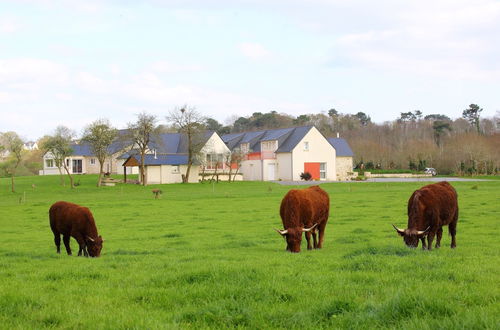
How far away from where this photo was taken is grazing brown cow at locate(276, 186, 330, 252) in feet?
46.7

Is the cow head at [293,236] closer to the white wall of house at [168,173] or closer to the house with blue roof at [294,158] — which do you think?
the white wall of house at [168,173]

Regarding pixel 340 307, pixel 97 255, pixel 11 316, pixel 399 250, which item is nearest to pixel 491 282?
pixel 340 307

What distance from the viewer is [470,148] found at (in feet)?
301

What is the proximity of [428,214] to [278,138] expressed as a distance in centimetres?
7023

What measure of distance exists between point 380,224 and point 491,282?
1489cm

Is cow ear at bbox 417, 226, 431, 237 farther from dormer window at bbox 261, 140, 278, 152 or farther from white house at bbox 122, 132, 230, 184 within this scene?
dormer window at bbox 261, 140, 278, 152

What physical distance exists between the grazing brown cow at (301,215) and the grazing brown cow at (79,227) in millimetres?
5234

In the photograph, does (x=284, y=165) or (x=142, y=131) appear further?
(x=284, y=165)

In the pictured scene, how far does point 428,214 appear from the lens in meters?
13.5

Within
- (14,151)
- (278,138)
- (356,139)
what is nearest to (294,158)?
(278,138)

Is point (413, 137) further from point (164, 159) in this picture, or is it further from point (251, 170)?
point (164, 159)

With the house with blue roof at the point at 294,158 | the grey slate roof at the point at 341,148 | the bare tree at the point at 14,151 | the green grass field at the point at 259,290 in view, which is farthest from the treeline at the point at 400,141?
the green grass field at the point at 259,290

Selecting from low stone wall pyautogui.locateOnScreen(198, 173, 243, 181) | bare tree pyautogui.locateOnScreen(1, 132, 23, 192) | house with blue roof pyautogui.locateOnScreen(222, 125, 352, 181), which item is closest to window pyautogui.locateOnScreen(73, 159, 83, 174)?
bare tree pyautogui.locateOnScreen(1, 132, 23, 192)

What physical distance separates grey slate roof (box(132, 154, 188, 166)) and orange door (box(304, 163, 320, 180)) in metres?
17.9
